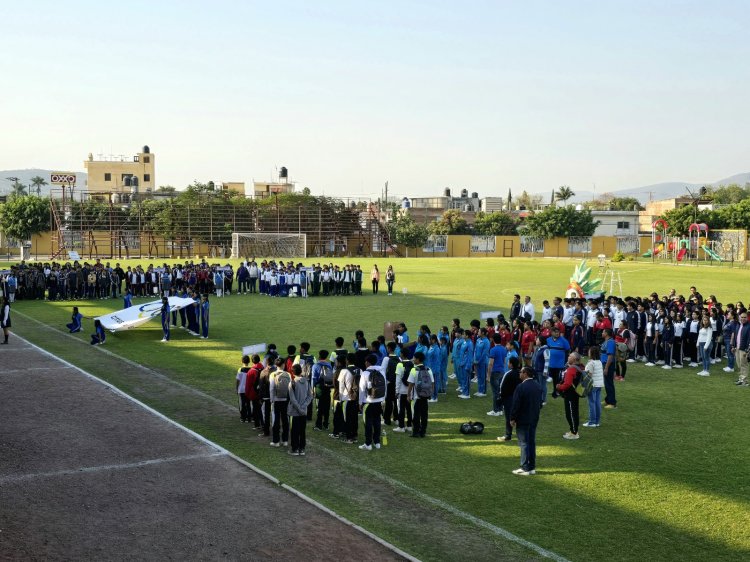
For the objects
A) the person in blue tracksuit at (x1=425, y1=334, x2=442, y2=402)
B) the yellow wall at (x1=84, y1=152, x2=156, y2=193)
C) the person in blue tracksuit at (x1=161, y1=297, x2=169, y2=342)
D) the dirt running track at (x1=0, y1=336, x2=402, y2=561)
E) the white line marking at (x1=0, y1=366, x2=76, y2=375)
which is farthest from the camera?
the yellow wall at (x1=84, y1=152, x2=156, y2=193)

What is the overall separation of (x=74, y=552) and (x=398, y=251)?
79.2m

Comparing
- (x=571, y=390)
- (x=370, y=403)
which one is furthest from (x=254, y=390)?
(x=571, y=390)

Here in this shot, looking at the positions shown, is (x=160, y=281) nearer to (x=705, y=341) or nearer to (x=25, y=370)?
(x=25, y=370)

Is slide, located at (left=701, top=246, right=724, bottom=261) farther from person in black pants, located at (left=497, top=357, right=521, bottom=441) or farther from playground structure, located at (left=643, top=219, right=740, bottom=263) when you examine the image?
person in black pants, located at (left=497, top=357, right=521, bottom=441)

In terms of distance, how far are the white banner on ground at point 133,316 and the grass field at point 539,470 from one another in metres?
1.31

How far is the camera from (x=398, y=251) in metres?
87.0

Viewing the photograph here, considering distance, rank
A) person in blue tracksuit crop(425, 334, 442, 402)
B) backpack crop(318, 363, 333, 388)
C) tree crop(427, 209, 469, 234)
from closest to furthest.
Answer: backpack crop(318, 363, 333, 388), person in blue tracksuit crop(425, 334, 442, 402), tree crop(427, 209, 469, 234)

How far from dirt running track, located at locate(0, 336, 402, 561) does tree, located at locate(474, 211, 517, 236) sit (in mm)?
87892

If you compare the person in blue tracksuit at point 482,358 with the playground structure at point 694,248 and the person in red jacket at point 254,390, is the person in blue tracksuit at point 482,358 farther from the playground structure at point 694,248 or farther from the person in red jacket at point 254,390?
the playground structure at point 694,248

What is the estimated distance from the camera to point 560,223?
8812cm

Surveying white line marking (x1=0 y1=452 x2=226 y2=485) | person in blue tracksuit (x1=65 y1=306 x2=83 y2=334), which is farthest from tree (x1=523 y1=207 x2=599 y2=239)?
white line marking (x1=0 y1=452 x2=226 y2=485)

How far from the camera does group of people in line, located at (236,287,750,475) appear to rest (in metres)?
12.4

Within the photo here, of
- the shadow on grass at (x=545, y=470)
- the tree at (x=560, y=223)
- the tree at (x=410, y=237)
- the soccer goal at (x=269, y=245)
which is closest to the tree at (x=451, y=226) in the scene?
the tree at (x=560, y=223)

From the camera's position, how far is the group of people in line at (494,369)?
12.4 metres
